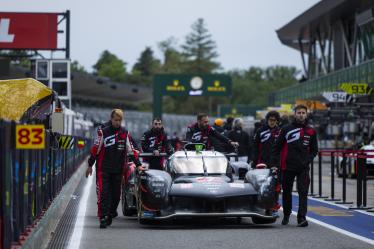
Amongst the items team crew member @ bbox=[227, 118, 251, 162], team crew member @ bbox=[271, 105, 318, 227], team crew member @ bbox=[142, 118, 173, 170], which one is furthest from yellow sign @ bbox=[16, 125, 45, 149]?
team crew member @ bbox=[227, 118, 251, 162]

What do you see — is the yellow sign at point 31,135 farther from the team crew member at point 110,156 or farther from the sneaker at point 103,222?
the team crew member at point 110,156

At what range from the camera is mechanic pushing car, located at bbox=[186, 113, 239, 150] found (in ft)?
58.9

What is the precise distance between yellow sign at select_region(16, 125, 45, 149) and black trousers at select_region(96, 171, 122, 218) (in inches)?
202

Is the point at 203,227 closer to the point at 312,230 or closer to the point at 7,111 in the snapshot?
the point at 312,230

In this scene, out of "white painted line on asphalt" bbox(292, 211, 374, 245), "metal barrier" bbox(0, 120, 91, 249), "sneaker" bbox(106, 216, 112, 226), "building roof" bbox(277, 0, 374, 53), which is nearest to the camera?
"metal barrier" bbox(0, 120, 91, 249)

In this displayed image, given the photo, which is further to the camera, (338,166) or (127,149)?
(338,166)

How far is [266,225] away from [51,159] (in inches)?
148

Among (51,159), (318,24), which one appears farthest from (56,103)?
(318,24)

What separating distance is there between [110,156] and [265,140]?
15.7ft

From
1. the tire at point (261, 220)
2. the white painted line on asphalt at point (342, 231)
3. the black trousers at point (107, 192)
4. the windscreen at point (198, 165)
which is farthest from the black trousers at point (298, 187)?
the black trousers at point (107, 192)

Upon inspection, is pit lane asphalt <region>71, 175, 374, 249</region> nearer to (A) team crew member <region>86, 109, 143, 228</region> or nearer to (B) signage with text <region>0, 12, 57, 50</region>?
(A) team crew member <region>86, 109, 143, 228</region>

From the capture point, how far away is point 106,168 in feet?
46.6

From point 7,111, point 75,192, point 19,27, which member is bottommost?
point 75,192

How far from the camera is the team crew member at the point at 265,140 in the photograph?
59.2ft
